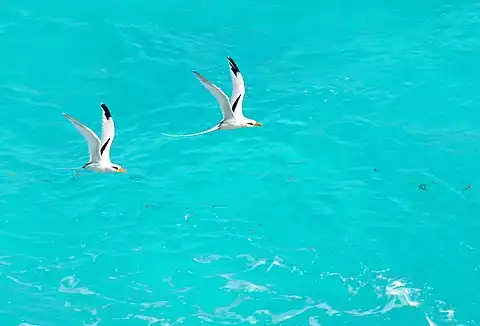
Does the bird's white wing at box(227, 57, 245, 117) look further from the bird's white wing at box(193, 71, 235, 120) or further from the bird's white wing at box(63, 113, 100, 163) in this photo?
the bird's white wing at box(63, 113, 100, 163)

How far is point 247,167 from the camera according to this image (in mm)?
28062

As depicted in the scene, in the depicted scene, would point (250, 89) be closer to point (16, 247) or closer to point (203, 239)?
point (203, 239)

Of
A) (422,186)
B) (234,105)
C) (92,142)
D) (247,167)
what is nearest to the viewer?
(92,142)

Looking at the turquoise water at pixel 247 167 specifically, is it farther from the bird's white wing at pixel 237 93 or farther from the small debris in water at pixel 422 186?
the bird's white wing at pixel 237 93

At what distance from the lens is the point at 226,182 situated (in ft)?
90.6

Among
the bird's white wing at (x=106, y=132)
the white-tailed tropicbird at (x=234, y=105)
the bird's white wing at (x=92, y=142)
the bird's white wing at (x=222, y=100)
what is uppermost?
the white-tailed tropicbird at (x=234, y=105)

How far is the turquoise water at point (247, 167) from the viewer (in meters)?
24.6

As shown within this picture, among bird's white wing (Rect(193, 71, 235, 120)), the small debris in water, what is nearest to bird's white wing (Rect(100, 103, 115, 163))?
bird's white wing (Rect(193, 71, 235, 120))

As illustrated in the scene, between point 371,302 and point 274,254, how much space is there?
10.5ft

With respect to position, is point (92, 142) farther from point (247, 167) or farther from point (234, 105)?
point (247, 167)

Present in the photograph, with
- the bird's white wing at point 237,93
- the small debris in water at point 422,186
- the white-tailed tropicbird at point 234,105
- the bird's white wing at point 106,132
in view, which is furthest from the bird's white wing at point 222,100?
the small debris in water at point 422,186

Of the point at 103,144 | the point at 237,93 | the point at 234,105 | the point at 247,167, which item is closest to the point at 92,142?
the point at 103,144

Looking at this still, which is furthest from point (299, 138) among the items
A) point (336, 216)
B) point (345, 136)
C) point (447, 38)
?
point (447, 38)

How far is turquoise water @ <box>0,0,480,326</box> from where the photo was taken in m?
24.6
